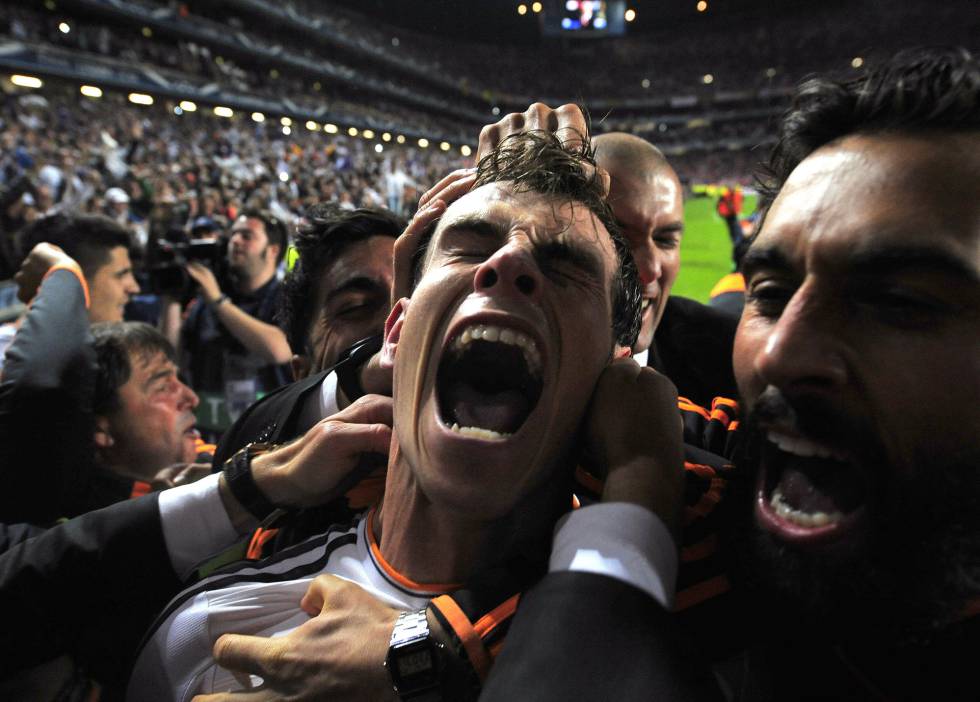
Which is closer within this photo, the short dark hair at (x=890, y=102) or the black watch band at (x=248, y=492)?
the short dark hair at (x=890, y=102)

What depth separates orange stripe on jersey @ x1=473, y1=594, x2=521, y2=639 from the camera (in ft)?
3.97

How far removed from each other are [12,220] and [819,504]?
395 inches

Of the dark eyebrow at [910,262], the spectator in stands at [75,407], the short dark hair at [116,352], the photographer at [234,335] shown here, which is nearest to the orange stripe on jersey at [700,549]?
the dark eyebrow at [910,262]

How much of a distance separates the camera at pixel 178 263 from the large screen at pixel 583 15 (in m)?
37.1

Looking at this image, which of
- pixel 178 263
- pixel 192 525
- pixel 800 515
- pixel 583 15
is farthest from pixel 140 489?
pixel 583 15

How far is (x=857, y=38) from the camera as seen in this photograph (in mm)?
43625

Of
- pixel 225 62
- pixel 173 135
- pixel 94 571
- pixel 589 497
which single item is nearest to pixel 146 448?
pixel 94 571

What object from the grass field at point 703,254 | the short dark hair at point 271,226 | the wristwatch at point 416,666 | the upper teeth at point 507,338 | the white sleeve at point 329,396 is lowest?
the grass field at point 703,254

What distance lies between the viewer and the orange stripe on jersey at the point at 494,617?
1.21 meters

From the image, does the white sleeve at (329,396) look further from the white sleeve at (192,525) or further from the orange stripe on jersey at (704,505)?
the orange stripe on jersey at (704,505)

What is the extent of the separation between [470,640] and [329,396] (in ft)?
4.35

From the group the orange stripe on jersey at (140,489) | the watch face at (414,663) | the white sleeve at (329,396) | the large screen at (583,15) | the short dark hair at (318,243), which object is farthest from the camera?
the large screen at (583,15)

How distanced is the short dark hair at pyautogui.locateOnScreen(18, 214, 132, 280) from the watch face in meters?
3.92

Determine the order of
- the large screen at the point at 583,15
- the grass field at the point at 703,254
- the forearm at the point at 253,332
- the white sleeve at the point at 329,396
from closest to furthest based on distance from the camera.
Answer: the white sleeve at the point at 329,396 → the forearm at the point at 253,332 → the grass field at the point at 703,254 → the large screen at the point at 583,15
